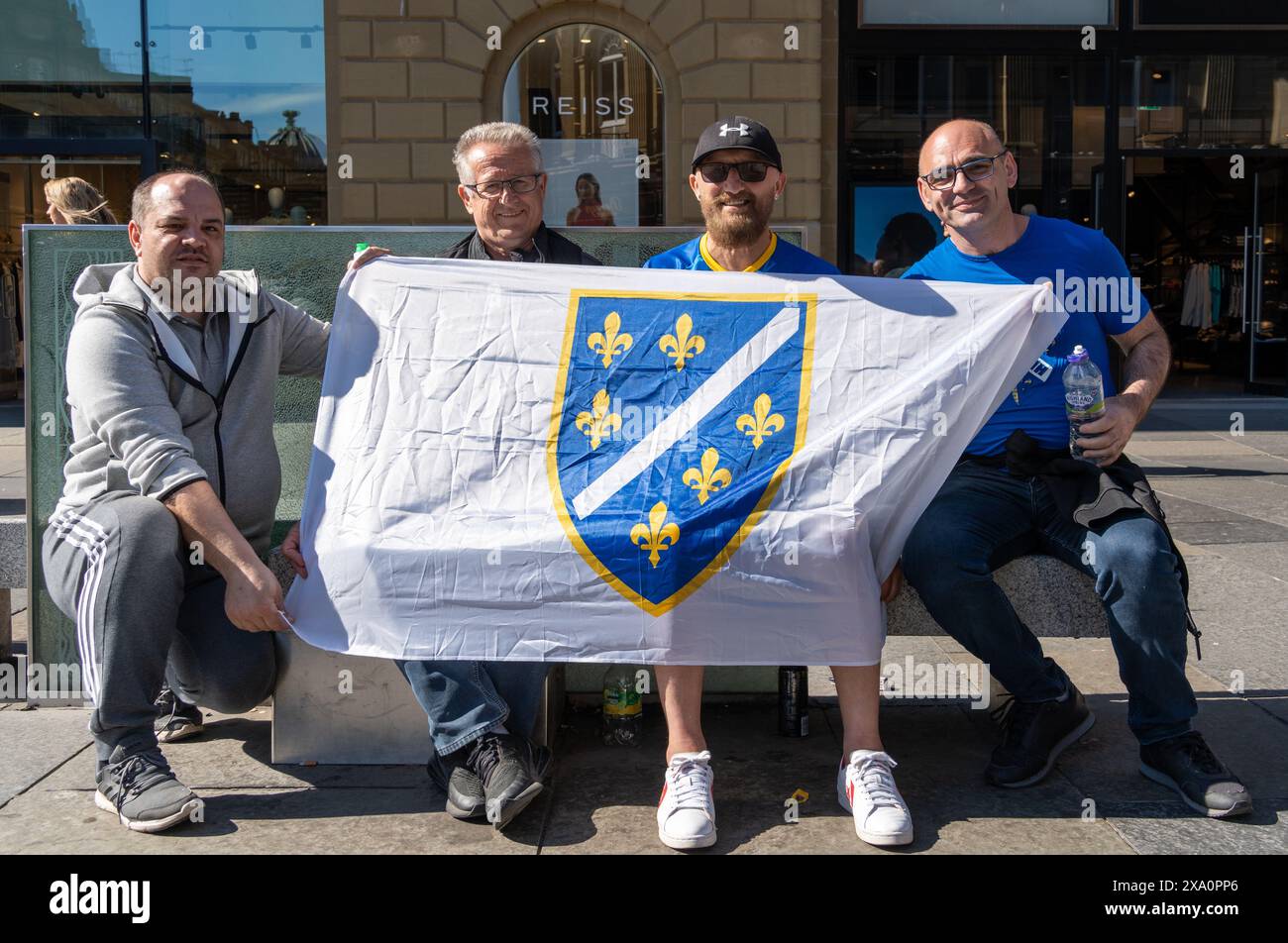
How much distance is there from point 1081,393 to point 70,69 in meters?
12.3

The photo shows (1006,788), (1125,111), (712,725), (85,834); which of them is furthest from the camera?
(1125,111)

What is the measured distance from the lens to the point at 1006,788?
3.45 m

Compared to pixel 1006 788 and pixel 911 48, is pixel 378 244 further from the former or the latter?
pixel 911 48

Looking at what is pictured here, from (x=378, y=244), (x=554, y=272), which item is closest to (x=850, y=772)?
(x=554, y=272)

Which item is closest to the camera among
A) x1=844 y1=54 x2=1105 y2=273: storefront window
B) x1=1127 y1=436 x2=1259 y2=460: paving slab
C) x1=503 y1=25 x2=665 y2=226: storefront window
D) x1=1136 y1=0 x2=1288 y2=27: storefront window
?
x1=1127 y1=436 x2=1259 y2=460: paving slab

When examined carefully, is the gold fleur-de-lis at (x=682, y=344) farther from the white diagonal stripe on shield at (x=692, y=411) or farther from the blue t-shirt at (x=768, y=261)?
the blue t-shirt at (x=768, y=261)

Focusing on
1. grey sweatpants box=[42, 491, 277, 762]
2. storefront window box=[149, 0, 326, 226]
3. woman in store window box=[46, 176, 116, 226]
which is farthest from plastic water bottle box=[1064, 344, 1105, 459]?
storefront window box=[149, 0, 326, 226]

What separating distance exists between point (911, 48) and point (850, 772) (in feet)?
35.1

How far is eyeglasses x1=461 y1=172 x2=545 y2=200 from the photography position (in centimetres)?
379

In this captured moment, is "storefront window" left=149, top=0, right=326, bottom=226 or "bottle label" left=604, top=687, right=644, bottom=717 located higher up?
"storefront window" left=149, top=0, right=326, bottom=226

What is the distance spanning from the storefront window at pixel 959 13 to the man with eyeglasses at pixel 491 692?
379 inches

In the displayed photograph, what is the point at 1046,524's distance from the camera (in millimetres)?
3502

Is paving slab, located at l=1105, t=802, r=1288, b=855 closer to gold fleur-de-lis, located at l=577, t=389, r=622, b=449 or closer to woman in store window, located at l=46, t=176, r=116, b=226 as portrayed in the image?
gold fleur-de-lis, located at l=577, t=389, r=622, b=449

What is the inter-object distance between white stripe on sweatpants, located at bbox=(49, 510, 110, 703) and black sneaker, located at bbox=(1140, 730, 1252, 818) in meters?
2.81
